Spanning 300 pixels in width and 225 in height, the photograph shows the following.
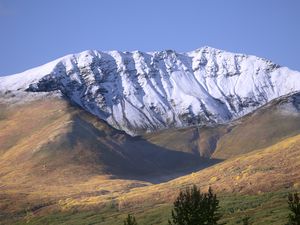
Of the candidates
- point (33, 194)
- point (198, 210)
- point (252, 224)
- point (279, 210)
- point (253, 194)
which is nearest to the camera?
point (198, 210)

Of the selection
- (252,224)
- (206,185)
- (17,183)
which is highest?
(17,183)

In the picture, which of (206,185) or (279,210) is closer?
(279,210)

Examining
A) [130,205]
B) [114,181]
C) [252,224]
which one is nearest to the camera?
[252,224]

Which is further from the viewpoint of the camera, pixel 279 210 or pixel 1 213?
pixel 1 213

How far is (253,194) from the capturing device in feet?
411

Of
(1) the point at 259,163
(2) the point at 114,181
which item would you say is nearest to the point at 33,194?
(2) the point at 114,181

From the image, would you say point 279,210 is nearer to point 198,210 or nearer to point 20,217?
point 198,210

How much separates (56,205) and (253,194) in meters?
49.8

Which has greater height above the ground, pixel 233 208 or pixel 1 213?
pixel 1 213

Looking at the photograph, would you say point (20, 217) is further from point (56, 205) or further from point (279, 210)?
point (279, 210)

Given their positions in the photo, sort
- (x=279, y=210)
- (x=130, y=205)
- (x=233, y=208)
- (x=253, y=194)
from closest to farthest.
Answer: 1. (x=279, y=210)
2. (x=233, y=208)
3. (x=253, y=194)
4. (x=130, y=205)

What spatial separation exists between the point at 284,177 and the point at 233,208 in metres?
26.9

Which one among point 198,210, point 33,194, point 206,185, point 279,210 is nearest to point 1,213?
point 33,194

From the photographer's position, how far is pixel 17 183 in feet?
652
